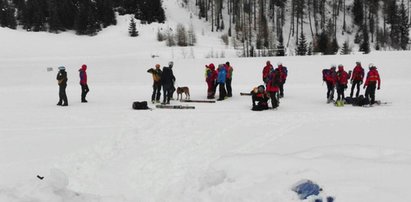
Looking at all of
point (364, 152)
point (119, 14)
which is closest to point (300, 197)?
point (364, 152)

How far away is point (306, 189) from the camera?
21.5 feet

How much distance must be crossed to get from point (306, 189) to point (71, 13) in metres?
48.8

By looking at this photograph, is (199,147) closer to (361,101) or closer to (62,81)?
(62,81)

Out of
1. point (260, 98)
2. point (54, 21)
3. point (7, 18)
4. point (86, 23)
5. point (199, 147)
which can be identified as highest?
point (7, 18)

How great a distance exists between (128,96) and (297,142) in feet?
38.2

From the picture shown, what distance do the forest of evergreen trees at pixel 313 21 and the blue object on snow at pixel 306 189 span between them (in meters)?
43.3

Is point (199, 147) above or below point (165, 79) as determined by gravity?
below

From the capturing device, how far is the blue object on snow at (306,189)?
6.50 metres

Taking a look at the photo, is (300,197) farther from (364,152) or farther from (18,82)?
(18,82)

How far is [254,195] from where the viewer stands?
22.5ft

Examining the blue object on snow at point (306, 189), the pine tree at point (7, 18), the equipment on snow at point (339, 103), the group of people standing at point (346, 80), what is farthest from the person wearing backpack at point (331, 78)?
the pine tree at point (7, 18)

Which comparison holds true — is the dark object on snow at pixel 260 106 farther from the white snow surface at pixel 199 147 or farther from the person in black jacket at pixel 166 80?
the person in black jacket at pixel 166 80

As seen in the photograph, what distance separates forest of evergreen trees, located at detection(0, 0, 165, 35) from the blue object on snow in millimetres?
45619

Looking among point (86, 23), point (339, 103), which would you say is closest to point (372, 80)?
point (339, 103)
